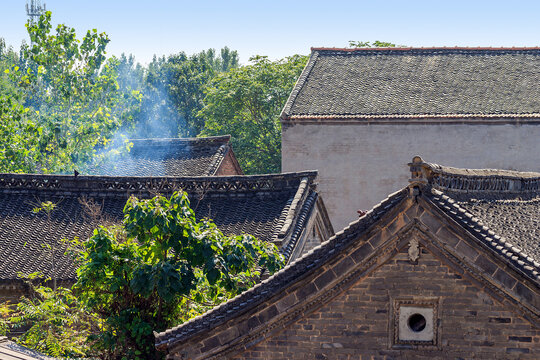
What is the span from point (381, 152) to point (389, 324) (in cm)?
2232

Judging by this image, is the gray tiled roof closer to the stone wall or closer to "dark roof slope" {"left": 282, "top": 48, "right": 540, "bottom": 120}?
the stone wall

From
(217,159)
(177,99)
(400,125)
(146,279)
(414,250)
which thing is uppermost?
(177,99)

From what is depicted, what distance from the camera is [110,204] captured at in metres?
24.5

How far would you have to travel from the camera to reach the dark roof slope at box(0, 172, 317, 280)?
2247cm

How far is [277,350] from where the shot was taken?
1251 centimetres

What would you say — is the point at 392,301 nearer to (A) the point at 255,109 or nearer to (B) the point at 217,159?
(B) the point at 217,159

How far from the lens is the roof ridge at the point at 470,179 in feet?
40.5

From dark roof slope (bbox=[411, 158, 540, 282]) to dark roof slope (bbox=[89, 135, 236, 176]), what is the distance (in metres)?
15.1

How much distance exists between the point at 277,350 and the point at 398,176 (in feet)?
73.5

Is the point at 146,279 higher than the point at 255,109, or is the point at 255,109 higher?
the point at 255,109

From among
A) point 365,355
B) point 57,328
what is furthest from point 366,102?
point 365,355

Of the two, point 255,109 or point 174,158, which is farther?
point 255,109

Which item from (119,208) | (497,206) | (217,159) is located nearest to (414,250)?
A: (497,206)

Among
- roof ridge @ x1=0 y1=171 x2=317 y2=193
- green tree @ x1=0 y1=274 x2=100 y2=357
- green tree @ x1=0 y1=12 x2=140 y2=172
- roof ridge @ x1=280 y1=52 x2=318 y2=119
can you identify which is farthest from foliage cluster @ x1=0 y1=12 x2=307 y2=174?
green tree @ x1=0 y1=274 x2=100 y2=357
